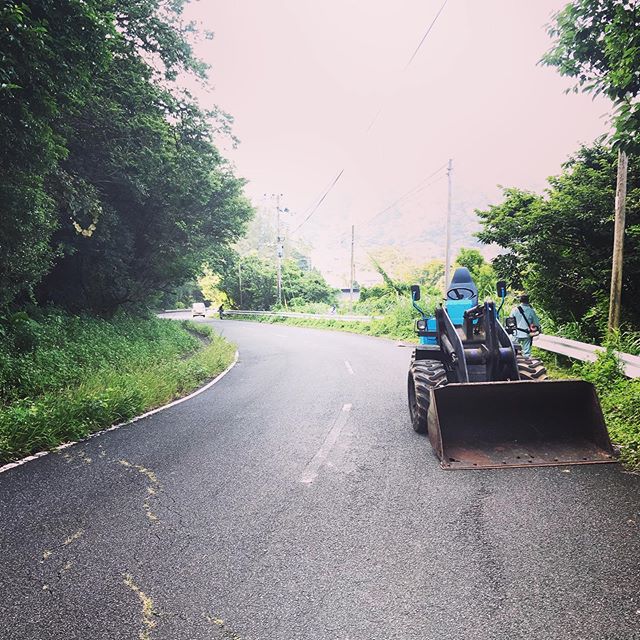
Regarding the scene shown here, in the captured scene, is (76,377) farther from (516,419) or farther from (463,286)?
(516,419)

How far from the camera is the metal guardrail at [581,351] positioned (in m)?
6.73

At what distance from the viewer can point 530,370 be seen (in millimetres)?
6199

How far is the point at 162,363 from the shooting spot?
39.9 feet

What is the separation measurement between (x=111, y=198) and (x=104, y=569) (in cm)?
1309

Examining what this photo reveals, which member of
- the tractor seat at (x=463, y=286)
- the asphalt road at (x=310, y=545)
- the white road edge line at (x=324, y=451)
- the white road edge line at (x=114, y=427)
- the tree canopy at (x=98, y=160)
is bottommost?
the white road edge line at (x=114, y=427)

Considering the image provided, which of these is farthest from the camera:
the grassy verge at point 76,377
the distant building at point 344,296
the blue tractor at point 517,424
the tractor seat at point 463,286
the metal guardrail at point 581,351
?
the distant building at point 344,296

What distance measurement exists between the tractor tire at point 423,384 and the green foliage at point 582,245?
19.9 ft

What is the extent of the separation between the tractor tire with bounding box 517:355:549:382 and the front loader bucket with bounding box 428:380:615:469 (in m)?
1.12

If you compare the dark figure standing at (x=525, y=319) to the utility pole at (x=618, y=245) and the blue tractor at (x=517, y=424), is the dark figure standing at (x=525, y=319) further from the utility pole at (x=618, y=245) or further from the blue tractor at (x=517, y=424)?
the blue tractor at (x=517, y=424)

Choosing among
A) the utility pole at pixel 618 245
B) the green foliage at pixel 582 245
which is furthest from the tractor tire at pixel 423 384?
the green foliage at pixel 582 245

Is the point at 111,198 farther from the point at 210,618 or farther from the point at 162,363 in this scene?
the point at 210,618

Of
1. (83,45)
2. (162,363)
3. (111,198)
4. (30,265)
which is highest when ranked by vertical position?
(83,45)

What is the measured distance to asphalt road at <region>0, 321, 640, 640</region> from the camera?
248cm

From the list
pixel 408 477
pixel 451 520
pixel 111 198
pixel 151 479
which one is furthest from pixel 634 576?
pixel 111 198
